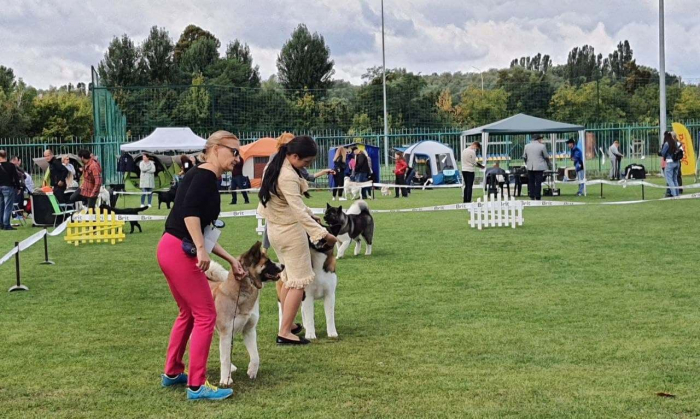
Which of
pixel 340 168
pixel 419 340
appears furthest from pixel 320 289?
pixel 340 168

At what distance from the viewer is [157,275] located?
11.8 meters

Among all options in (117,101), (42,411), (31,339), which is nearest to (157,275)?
(31,339)

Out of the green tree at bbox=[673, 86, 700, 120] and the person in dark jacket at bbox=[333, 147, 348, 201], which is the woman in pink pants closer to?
the person in dark jacket at bbox=[333, 147, 348, 201]

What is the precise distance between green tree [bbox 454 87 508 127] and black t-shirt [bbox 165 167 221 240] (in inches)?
1880

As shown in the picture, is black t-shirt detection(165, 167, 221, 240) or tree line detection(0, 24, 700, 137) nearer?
black t-shirt detection(165, 167, 221, 240)

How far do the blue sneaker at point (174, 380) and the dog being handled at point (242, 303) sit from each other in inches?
10.6

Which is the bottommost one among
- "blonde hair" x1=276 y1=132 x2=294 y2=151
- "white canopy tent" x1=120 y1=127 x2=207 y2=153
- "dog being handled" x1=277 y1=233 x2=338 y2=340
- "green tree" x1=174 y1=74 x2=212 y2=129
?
"dog being handled" x1=277 y1=233 x2=338 y2=340

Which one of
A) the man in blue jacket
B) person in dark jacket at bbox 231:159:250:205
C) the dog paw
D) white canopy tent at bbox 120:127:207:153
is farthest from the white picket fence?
white canopy tent at bbox 120:127:207:153

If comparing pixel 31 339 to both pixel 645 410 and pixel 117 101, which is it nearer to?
pixel 645 410

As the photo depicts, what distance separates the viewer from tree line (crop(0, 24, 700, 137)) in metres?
43.2

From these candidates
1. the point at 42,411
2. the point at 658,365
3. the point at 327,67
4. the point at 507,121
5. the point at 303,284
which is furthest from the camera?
the point at 327,67

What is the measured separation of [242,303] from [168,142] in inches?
1116

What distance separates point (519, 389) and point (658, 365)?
124cm

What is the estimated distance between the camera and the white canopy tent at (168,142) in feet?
107
